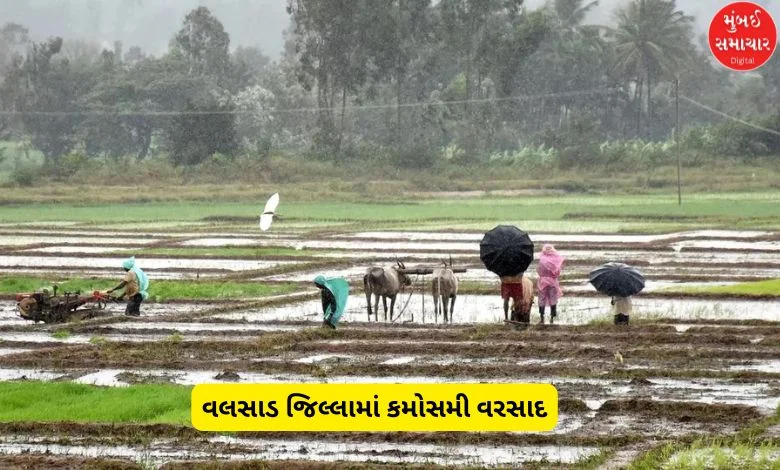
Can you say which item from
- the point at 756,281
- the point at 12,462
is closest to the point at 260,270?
the point at 756,281

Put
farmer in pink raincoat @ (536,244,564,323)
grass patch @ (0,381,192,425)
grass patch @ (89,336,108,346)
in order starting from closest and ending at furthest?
grass patch @ (0,381,192,425)
grass patch @ (89,336,108,346)
farmer in pink raincoat @ (536,244,564,323)

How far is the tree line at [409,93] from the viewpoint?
58719mm

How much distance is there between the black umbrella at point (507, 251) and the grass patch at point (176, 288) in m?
6.22

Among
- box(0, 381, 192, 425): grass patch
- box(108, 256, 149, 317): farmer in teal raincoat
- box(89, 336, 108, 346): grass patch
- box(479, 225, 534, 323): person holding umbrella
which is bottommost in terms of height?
box(89, 336, 108, 346): grass patch

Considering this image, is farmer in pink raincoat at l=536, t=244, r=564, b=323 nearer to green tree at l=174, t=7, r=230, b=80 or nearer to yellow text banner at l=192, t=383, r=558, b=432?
yellow text banner at l=192, t=383, r=558, b=432

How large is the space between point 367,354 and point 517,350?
1.58 m

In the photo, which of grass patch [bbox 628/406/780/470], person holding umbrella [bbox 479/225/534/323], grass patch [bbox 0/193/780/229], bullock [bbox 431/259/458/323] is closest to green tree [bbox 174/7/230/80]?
grass patch [bbox 0/193/780/229]

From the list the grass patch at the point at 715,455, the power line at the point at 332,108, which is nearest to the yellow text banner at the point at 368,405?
the grass patch at the point at 715,455

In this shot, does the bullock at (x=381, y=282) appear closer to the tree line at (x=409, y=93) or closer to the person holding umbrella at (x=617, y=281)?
the person holding umbrella at (x=617, y=281)

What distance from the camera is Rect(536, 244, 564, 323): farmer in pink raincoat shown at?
1703 centimetres

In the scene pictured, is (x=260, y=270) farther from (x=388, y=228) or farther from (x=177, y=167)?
(x=177, y=167)

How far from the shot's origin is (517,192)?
53906 mm

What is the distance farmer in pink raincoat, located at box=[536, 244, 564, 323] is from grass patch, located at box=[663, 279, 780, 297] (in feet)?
13.3

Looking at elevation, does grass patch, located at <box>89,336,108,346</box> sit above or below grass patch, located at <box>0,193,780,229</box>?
above
